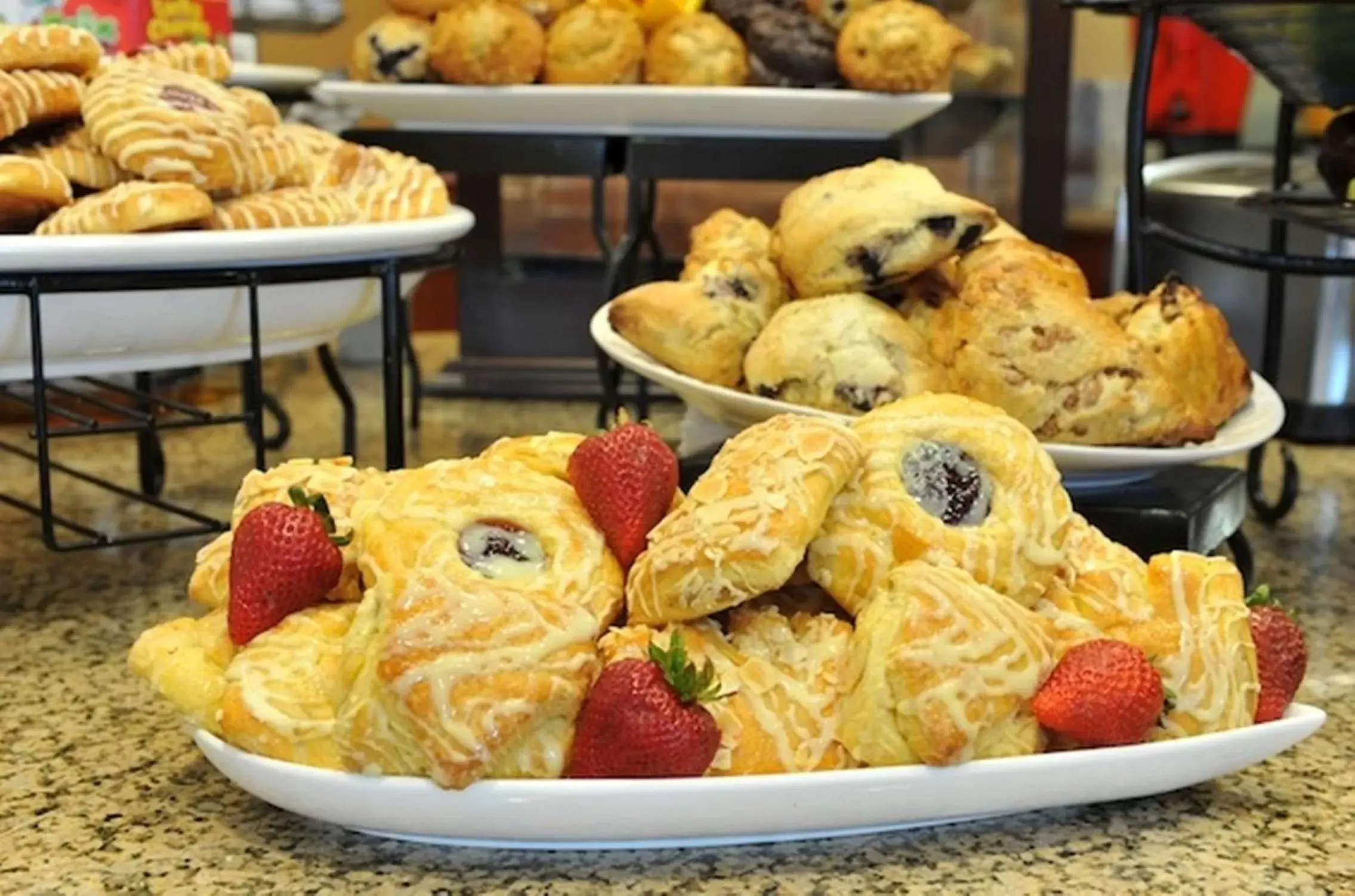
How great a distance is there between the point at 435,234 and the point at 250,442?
1.61 feet

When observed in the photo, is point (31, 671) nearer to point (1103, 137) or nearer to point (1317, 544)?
point (1317, 544)

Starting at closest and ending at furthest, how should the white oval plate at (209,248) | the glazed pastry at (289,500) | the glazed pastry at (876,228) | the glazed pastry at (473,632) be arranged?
the glazed pastry at (473,632) < the glazed pastry at (289,500) < the white oval plate at (209,248) < the glazed pastry at (876,228)

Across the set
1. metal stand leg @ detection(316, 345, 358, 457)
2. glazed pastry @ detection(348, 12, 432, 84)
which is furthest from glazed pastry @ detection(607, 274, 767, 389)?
glazed pastry @ detection(348, 12, 432, 84)

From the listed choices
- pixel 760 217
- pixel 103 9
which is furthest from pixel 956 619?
pixel 760 217

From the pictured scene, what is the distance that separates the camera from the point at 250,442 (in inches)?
48.3

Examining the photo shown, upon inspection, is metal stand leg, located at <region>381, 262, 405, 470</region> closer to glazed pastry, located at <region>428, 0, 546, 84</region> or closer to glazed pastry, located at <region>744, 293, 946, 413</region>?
glazed pastry, located at <region>744, 293, 946, 413</region>

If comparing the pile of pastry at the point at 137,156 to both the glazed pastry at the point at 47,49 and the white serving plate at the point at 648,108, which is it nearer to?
the glazed pastry at the point at 47,49

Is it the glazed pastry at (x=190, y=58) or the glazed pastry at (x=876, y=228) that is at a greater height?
the glazed pastry at (x=190, y=58)

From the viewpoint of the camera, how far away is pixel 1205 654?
52cm

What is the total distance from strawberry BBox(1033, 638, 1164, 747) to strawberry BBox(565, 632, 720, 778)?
0.37 feet

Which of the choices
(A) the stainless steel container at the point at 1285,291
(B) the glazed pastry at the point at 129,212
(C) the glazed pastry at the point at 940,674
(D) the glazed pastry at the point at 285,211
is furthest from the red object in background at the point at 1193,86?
(C) the glazed pastry at the point at 940,674

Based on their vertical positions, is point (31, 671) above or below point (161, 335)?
below

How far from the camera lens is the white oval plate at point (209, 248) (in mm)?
660

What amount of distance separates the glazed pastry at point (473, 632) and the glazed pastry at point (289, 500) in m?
0.05
